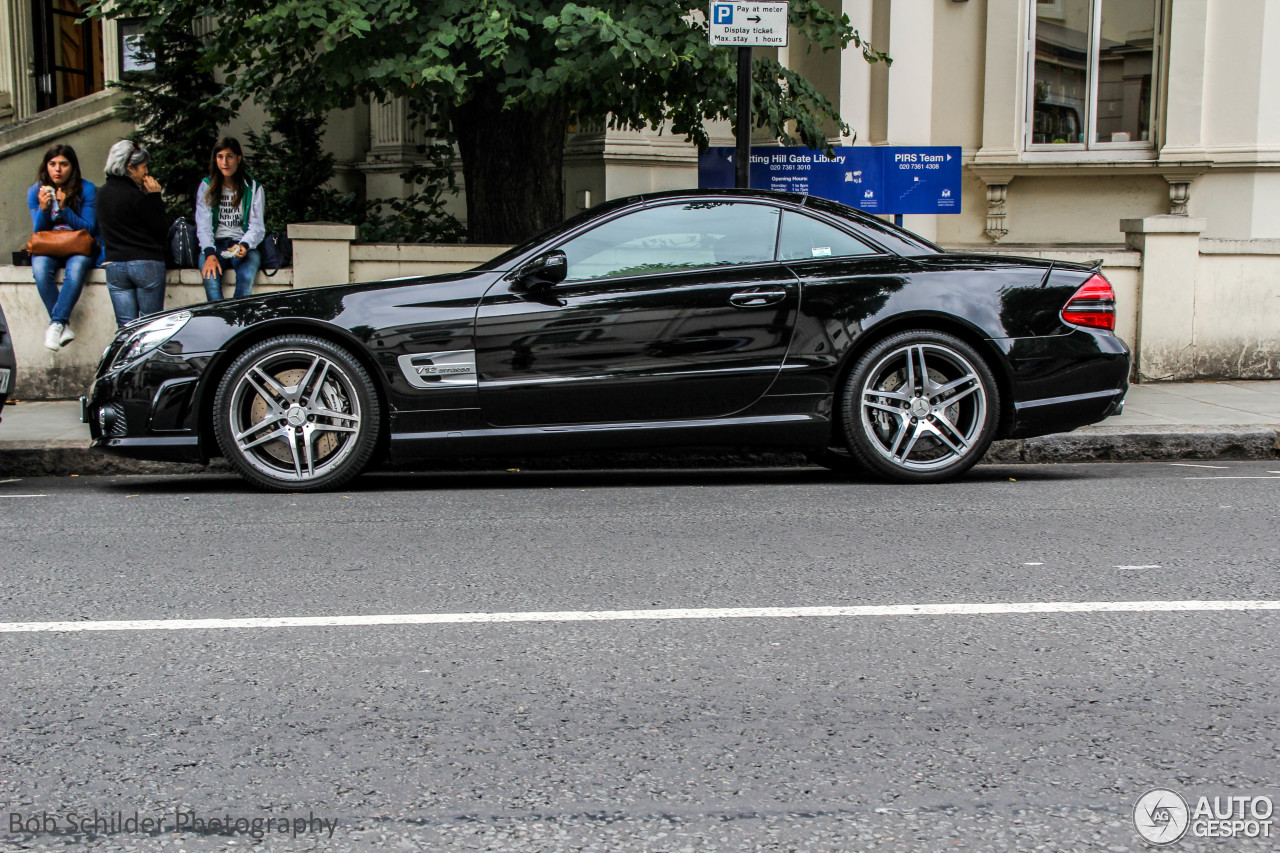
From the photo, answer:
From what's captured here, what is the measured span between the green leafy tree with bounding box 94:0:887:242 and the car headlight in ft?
8.62

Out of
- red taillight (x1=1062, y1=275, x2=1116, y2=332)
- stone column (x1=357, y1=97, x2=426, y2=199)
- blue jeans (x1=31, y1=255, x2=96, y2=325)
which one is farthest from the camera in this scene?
stone column (x1=357, y1=97, x2=426, y2=199)

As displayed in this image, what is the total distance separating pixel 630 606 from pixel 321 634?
1.00 m

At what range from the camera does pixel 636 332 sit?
6523mm

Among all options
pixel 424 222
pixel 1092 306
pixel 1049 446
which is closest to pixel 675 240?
pixel 1092 306

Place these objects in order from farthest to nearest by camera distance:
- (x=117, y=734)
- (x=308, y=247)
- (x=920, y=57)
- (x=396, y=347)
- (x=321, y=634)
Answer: (x=920, y=57) < (x=308, y=247) < (x=396, y=347) < (x=321, y=634) < (x=117, y=734)

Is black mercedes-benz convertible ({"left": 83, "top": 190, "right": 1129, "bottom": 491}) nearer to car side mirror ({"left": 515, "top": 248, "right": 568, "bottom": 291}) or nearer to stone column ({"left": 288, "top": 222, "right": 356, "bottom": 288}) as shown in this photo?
car side mirror ({"left": 515, "top": 248, "right": 568, "bottom": 291})

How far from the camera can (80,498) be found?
22.0 feet

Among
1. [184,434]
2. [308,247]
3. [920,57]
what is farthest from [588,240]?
[920,57]

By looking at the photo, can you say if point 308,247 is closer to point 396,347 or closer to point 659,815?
point 396,347

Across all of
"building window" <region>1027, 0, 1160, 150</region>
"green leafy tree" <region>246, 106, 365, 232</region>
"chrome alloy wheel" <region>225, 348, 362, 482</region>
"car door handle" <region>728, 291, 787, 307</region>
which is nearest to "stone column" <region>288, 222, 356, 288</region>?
"chrome alloy wheel" <region>225, 348, 362, 482</region>

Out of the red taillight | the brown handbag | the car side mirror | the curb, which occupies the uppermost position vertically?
the brown handbag

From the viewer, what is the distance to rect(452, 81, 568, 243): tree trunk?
414 inches

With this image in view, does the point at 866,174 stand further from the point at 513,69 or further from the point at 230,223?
the point at 230,223

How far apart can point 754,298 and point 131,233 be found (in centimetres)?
506
